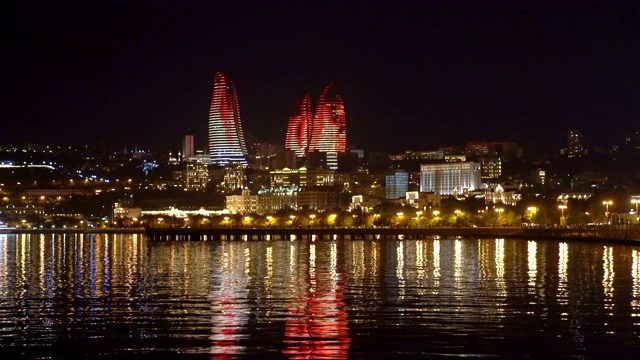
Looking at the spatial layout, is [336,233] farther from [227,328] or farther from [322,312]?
[227,328]

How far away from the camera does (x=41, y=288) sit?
3191 centimetres

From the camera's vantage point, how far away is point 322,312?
24.2 m

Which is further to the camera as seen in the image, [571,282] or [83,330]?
[571,282]

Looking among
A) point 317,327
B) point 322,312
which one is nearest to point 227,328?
point 317,327

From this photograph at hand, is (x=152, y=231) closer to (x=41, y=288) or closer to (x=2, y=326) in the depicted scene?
(x=41, y=288)

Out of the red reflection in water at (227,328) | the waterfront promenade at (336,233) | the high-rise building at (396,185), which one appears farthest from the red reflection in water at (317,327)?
the high-rise building at (396,185)

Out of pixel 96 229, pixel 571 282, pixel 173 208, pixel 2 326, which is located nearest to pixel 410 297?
pixel 571 282

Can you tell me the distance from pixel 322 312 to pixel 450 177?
16207cm

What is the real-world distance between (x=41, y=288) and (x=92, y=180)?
540ft

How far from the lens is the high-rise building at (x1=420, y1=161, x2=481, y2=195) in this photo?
182500 millimetres

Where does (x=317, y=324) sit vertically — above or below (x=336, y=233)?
below

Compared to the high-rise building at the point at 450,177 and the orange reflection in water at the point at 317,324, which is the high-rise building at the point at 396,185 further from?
the orange reflection in water at the point at 317,324

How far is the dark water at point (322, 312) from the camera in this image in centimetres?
1919

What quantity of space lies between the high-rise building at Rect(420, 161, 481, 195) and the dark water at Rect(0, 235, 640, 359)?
141m
